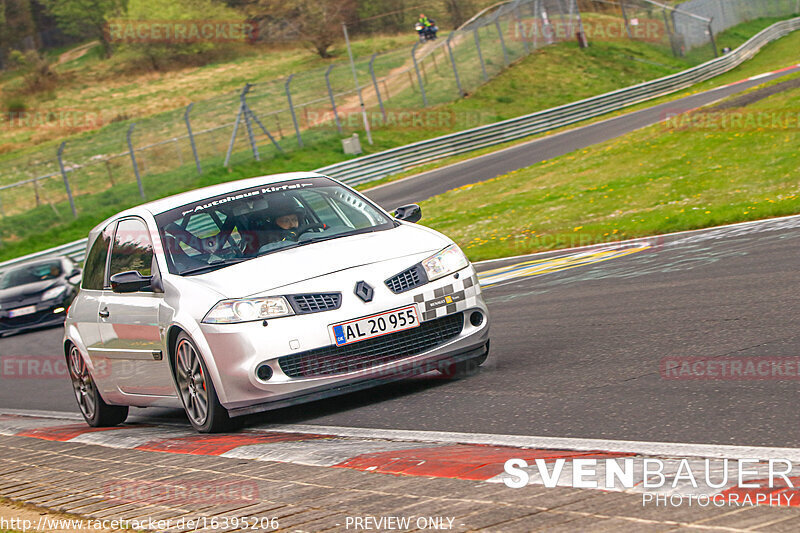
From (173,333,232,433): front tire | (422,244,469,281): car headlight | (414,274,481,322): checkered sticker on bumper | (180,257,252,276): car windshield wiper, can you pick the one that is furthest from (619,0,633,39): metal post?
(173,333,232,433): front tire

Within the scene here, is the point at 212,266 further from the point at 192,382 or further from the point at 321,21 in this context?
the point at 321,21

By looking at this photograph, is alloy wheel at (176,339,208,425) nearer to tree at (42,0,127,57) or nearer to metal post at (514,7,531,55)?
metal post at (514,7,531,55)

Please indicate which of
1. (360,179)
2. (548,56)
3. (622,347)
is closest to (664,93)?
(548,56)

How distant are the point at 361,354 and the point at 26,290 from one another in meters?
15.5

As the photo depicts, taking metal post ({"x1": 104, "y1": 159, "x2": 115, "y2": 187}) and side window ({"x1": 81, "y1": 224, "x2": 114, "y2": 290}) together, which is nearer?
side window ({"x1": 81, "y1": 224, "x2": 114, "y2": 290})

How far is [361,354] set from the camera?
6617 millimetres

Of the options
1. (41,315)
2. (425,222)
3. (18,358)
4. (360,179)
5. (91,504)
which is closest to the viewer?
(91,504)

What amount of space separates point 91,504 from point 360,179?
33534 mm

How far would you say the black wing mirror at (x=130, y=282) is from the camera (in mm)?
7250

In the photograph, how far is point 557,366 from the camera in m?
7.12

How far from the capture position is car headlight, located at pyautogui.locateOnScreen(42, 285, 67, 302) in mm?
20156

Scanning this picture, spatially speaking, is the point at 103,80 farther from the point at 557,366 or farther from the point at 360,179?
the point at 557,366

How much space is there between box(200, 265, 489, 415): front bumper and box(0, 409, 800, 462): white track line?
0.26m

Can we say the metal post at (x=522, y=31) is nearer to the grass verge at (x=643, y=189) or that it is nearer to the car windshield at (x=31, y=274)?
the grass verge at (x=643, y=189)
